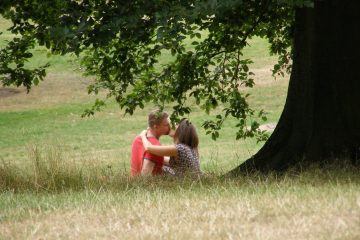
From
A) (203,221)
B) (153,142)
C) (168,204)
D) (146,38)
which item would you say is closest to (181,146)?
(153,142)

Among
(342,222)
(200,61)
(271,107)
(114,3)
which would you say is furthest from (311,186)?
(271,107)

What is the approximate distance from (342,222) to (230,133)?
18.5 meters

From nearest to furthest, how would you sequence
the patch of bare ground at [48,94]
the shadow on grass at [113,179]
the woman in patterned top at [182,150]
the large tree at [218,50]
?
1. the shadow on grass at [113,179]
2. the large tree at [218,50]
3. the woman in patterned top at [182,150]
4. the patch of bare ground at [48,94]

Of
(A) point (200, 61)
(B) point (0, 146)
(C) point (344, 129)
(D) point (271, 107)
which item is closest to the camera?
(C) point (344, 129)

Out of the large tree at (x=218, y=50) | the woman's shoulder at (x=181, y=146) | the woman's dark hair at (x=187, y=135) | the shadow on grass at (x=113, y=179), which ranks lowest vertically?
the shadow on grass at (x=113, y=179)

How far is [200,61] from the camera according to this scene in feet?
34.7

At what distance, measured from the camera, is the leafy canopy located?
7.61m

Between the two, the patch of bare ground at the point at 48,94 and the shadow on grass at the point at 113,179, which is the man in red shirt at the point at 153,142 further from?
the patch of bare ground at the point at 48,94

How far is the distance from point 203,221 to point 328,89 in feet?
13.1

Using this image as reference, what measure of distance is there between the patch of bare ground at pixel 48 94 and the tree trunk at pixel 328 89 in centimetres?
2343

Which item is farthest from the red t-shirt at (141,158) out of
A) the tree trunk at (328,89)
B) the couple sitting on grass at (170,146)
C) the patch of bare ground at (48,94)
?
the patch of bare ground at (48,94)

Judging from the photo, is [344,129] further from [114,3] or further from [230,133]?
[230,133]

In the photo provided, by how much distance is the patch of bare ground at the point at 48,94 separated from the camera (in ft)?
108

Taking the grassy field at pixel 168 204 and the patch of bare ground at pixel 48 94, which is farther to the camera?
the patch of bare ground at pixel 48 94
